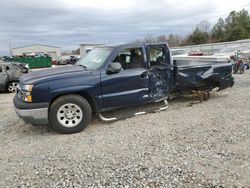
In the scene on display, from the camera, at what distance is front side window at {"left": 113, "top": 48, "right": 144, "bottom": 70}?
18.3 ft

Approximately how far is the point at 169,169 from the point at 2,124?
14.6 feet

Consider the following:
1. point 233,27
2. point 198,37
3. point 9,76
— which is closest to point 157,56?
point 9,76

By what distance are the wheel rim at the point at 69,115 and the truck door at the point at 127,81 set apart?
0.63 m

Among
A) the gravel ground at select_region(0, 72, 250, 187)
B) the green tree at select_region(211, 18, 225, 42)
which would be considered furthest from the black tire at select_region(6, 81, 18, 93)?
the green tree at select_region(211, 18, 225, 42)

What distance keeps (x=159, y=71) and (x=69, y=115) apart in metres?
2.48

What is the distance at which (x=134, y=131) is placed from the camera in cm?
486

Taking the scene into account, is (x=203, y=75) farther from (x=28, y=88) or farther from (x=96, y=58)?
(x=28, y=88)

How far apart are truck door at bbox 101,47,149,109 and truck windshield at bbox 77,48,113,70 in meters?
0.25

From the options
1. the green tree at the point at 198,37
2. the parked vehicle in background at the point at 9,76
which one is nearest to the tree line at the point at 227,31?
the green tree at the point at 198,37

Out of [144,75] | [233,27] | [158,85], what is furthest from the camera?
[233,27]

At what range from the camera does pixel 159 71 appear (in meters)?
5.96

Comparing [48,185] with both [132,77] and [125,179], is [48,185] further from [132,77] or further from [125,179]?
[132,77]

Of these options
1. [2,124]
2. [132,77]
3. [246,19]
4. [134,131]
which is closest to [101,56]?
[132,77]

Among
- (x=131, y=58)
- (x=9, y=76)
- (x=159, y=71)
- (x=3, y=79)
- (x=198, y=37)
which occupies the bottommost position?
(x=3, y=79)
